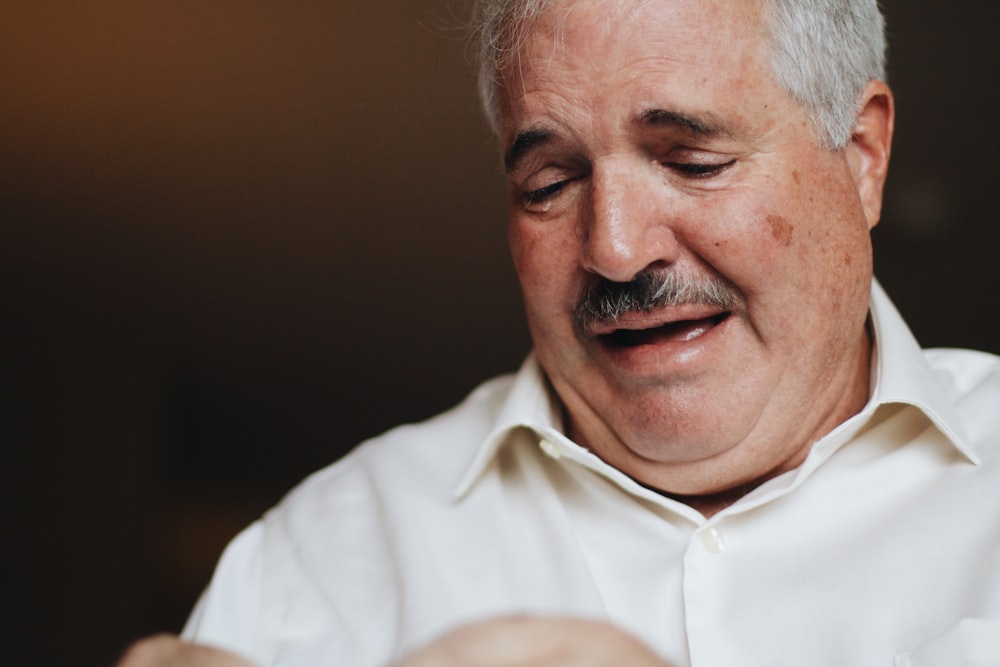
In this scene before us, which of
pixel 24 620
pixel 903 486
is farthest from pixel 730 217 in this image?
pixel 24 620

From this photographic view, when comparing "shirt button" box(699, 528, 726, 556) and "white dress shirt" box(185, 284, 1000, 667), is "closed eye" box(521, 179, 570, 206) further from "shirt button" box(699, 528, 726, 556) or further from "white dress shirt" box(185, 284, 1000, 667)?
"shirt button" box(699, 528, 726, 556)

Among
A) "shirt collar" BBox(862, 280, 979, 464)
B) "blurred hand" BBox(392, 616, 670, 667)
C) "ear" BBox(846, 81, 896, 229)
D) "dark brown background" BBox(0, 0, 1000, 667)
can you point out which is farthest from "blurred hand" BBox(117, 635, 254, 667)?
"dark brown background" BBox(0, 0, 1000, 667)

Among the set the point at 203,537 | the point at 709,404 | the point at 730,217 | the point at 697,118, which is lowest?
the point at 203,537

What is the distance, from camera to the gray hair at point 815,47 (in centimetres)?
121

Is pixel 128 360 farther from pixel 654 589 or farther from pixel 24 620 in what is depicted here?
pixel 654 589

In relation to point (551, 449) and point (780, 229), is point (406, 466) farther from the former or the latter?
point (780, 229)

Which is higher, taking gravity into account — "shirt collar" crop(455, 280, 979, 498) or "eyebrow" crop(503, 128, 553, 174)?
"eyebrow" crop(503, 128, 553, 174)

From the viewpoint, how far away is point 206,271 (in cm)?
346

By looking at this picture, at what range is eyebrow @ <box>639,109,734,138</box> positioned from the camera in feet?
3.76

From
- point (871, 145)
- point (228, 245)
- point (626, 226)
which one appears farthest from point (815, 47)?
point (228, 245)

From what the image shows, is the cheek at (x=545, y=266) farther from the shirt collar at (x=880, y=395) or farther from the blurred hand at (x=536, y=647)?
the blurred hand at (x=536, y=647)

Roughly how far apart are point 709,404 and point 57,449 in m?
3.05

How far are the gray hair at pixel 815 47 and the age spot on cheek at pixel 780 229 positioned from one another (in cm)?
13

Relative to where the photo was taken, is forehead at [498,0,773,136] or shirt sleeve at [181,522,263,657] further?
shirt sleeve at [181,522,263,657]
